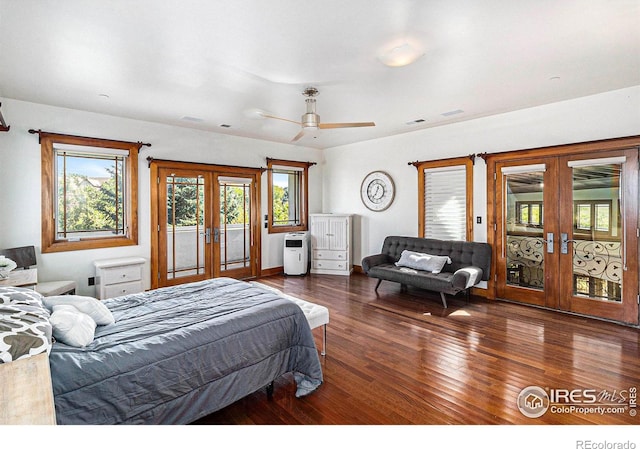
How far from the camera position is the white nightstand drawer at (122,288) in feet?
13.9

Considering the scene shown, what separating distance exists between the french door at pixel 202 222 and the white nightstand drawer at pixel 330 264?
4.07 ft

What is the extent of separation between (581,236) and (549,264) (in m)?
0.51

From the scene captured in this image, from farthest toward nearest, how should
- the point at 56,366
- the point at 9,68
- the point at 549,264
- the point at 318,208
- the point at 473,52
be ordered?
the point at 318,208
the point at 549,264
the point at 9,68
the point at 473,52
the point at 56,366

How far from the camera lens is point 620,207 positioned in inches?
147

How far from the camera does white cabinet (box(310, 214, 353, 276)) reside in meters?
6.40

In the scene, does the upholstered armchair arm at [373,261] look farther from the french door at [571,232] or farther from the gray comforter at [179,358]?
the gray comforter at [179,358]

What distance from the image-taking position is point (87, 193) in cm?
454

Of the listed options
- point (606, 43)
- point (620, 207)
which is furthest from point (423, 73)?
point (620, 207)

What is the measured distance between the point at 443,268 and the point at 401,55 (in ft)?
10.7

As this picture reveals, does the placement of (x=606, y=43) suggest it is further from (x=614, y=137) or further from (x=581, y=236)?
(x=581, y=236)

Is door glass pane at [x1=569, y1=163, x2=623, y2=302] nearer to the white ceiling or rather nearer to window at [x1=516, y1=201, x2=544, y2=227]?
window at [x1=516, y1=201, x2=544, y2=227]

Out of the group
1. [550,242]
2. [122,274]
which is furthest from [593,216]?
[122,274]
